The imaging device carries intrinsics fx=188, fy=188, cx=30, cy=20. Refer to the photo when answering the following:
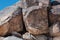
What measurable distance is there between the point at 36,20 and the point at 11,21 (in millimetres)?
622

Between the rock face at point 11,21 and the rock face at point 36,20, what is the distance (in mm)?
174

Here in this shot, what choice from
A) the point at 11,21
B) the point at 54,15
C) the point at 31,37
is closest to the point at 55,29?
the point at 54,15

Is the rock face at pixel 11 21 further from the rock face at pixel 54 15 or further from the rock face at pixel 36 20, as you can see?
the rock face at pixel 54 15

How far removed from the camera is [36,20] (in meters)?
4.69

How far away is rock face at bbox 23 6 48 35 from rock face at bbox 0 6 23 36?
0.17m

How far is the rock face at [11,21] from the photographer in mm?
4578

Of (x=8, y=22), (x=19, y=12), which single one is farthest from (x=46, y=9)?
(x=8, y=22)

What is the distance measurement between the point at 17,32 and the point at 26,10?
610 millimetres

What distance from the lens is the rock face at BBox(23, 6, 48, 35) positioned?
4.66 m

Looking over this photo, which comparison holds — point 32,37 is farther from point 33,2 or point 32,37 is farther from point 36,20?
point 33,2

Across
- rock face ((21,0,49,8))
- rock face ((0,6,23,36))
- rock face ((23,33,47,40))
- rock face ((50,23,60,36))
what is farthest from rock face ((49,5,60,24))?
rock face ((0,6,23,36))

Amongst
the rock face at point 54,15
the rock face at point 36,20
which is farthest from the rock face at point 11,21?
the rock face at point 54,15

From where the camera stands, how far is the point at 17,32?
4.80 meters

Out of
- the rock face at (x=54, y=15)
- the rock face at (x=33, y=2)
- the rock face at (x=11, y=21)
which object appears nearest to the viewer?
the rock face at (x=11, y=21)
